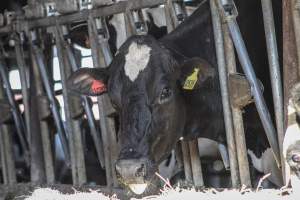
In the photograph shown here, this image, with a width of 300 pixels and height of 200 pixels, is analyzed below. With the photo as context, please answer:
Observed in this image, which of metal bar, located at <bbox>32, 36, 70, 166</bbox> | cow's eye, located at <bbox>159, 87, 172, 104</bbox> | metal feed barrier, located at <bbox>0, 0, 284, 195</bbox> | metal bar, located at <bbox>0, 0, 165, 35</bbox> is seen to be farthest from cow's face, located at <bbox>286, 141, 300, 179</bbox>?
metal bar, located at <bbox>32, 36, 70, 166</bbox>

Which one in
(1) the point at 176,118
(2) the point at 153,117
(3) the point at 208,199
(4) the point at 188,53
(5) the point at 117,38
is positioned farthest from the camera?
(5) the point at 117,38

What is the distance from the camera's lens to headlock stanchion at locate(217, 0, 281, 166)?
3145 millimetres

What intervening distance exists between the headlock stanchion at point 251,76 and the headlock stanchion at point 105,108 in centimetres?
110

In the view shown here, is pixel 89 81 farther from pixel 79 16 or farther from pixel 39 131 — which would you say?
pixel 39 131

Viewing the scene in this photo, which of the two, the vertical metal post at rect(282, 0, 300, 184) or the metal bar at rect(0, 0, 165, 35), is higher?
the metal bar at rect(0, 0, 165, 35)

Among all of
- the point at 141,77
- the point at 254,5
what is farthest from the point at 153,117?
the point at 254,5

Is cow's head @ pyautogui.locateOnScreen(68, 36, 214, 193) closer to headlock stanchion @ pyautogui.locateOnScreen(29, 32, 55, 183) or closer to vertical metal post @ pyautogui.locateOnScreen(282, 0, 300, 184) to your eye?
vertical metal post @ pyautogui.locateOnScreen(282, 0, 300, 184)

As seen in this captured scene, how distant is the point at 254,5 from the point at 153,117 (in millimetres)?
1201

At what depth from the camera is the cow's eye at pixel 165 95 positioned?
3297mm

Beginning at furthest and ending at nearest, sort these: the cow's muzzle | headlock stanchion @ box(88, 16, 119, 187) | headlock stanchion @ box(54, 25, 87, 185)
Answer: headlock stanchion @ box(54, 25, 87, 185) < headlock stanchion @ box(88, 16, 119, 187) < the cow's muzzle

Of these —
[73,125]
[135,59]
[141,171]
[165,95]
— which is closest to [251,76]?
[165,95]

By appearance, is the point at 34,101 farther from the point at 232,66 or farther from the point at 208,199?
the point at 208,199

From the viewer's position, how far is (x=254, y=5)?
3.88m

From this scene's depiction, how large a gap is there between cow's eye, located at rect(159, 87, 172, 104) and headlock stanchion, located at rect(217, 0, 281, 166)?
456 millimetres
